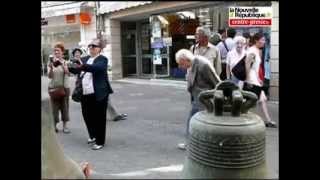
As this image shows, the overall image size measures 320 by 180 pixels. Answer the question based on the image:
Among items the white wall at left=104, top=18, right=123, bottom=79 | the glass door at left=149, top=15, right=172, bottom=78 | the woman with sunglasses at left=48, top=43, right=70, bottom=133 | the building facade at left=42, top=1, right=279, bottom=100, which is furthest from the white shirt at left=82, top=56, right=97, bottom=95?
the white wall at left=104, top=18, right=123, bottom=79

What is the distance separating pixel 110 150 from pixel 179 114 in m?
2.87

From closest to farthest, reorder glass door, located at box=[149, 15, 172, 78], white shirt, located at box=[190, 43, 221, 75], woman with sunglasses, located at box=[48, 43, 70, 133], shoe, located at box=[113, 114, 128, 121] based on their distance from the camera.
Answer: white shirt, located at box=[190, 43, 221, 75]
woman with sunglasses, located at box=[48, 43, 70, 133]
shoe, located at box=[113, 114, 128, 121]
glass door, located at box=[149, 15, 172, 78]

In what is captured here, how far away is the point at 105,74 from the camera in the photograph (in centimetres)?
593

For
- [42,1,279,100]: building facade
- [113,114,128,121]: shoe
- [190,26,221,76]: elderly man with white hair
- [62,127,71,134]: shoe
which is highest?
[42,1,279,100]: building facade

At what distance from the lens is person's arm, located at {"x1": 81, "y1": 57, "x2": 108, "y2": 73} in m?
5.69

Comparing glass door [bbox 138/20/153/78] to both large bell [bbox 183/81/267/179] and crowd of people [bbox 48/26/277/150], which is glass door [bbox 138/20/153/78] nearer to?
crowd of people [bbox 48/26/277/150]

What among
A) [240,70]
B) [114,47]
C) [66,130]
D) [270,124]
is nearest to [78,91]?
[66,130]

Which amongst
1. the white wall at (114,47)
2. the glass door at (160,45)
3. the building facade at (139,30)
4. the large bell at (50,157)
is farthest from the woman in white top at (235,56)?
the white wall at (114,47)

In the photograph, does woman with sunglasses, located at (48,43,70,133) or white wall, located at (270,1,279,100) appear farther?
white wall, located at (270,1,279,100)

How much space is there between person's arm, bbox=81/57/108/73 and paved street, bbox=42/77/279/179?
1.72 feet

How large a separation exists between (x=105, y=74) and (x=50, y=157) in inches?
109

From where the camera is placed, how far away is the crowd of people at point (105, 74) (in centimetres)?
542

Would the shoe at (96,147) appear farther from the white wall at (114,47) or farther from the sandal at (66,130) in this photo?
the white wall at (114,47)
